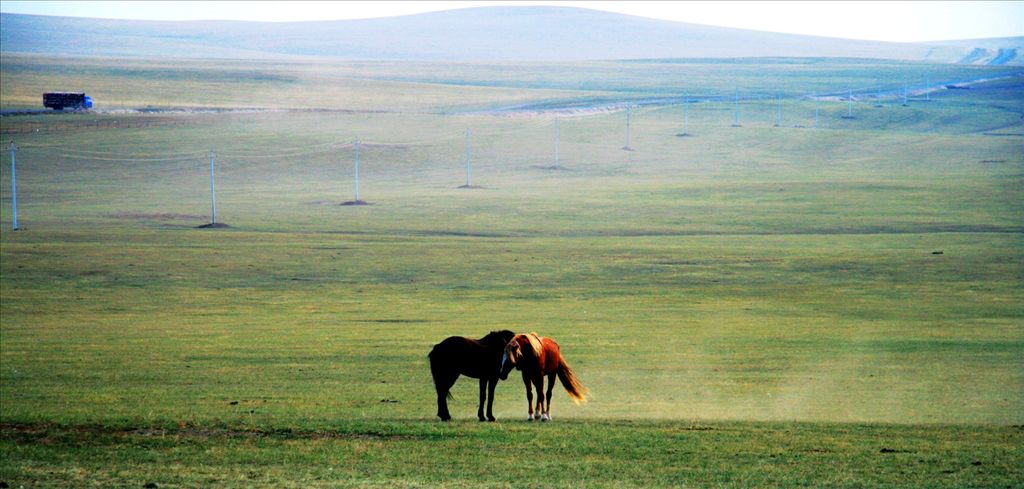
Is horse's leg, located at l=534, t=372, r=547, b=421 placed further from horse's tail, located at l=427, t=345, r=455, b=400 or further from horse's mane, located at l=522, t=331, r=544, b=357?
horse's tail, located at l=427, t=345, r=455, b=400

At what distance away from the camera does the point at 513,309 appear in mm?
34750

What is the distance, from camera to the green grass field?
14602mm

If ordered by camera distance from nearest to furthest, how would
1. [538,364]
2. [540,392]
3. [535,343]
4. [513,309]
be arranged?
[535,343] → [538,364] → [540,392] → [513,309]

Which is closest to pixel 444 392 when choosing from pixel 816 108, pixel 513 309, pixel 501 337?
pixel 501 337

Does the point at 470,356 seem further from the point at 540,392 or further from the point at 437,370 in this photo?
the point at 540,392

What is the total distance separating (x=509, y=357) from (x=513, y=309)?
19.1 m

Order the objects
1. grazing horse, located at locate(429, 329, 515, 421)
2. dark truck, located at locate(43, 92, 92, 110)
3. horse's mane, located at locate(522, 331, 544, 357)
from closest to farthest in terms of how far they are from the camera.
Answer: horse's mane, located at locate(522, 331, 544, 357), grazing horse, located at locate(429, 329, 515, 421), dark truck, located at locate(43, 92, 92, 110)

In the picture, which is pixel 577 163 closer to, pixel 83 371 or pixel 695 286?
pixel 695 286

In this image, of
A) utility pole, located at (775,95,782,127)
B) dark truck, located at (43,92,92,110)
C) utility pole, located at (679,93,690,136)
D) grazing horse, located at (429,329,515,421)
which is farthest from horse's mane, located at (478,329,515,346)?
utility pole, located at (775,95,782,127)

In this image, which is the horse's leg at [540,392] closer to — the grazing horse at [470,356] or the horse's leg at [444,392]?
the grazing horse at [470,356]

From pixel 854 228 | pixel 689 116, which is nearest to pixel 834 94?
pixel 689 116

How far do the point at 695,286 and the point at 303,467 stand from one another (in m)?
28.5

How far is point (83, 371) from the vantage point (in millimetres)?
23047

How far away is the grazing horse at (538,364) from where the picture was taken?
1572 cm
